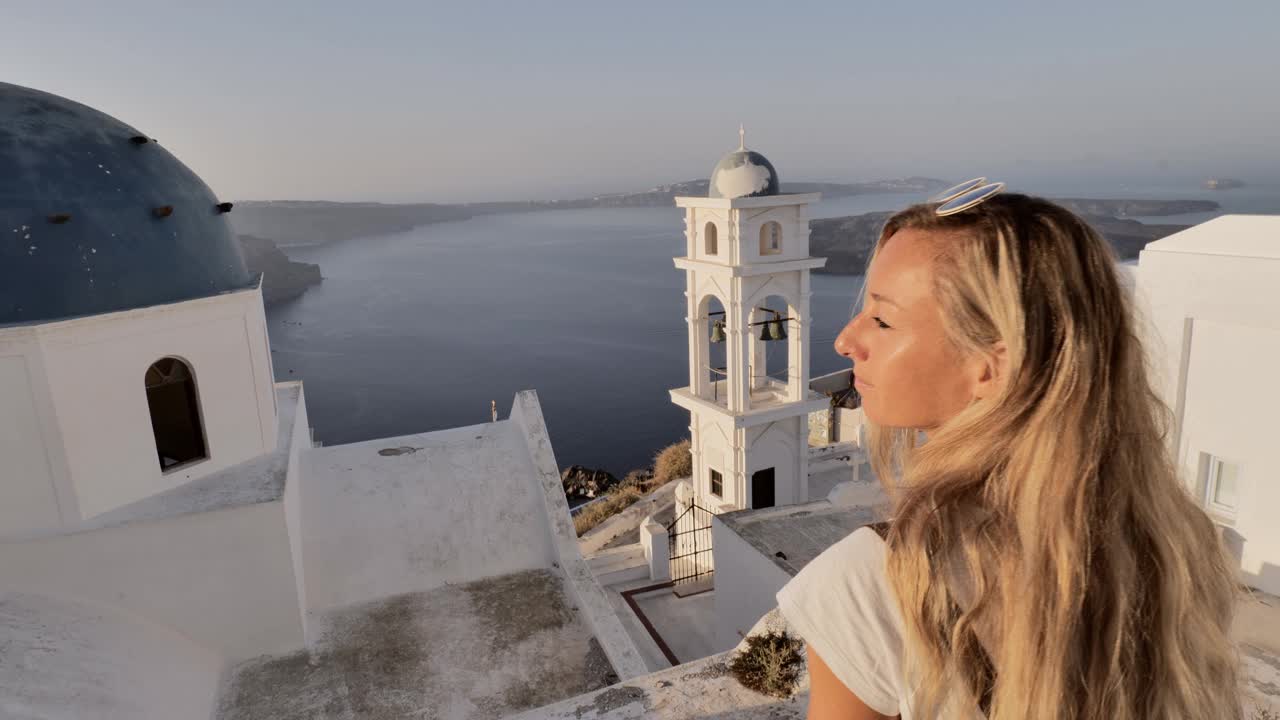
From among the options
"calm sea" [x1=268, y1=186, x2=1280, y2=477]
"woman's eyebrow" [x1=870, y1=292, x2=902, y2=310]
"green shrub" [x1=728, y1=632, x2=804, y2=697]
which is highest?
"woman's eyebrow" [x1=870, y1=292, x2=902, y2=310]

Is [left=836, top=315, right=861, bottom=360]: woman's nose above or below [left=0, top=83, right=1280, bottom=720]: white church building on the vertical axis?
above

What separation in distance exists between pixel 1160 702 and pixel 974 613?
0.35 meters

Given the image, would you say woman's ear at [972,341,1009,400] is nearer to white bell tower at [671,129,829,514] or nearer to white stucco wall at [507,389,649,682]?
white stucco wall at [507,389,649,682]

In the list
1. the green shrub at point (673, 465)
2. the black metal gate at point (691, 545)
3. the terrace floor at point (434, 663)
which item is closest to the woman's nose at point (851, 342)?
the terrace floor at point (434, 663)

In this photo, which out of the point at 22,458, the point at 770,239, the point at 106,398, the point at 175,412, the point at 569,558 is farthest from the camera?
the point at 770,239

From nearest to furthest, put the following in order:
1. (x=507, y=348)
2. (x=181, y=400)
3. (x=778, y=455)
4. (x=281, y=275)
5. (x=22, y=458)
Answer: (x=22, y=458) → (x=181, y=400) → (x=778, y=455) → (x=507, y=348) → (x=281, y=275)

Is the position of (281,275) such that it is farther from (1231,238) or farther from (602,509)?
(1231,238)

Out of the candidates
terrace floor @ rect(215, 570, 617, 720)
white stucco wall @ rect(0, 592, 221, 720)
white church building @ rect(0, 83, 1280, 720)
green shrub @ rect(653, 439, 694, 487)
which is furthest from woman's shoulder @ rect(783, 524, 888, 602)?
green shrub @ rect(653, 439, 694, 487)

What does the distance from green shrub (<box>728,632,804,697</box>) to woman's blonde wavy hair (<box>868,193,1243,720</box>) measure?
2.49 metres

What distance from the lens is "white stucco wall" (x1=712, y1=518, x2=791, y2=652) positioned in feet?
22.9

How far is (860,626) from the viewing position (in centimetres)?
115

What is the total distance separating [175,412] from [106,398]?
1203mm

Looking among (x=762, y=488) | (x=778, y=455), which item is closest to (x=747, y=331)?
(x=778, y=455)

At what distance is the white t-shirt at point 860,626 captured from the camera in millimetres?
1150
